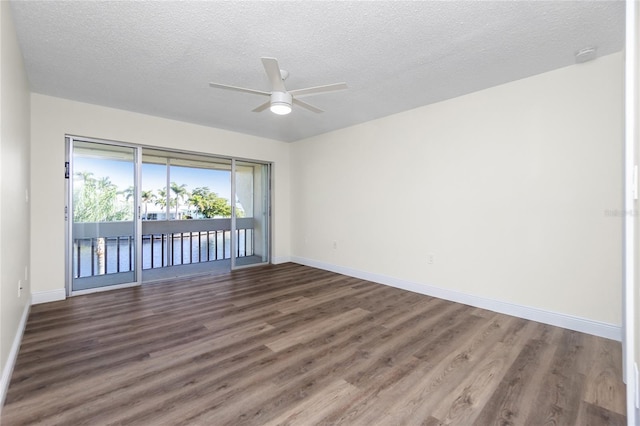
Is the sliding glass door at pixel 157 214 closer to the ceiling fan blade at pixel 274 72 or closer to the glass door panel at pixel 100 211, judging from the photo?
the glass door panel at pixel 100 211

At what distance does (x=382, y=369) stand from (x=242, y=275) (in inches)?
131

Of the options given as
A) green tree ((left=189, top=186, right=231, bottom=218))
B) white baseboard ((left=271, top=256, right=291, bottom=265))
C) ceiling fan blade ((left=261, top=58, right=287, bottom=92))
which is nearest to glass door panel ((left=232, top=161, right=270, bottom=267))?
white baseboard ((left=271, top=256, right=291, bottom=265))

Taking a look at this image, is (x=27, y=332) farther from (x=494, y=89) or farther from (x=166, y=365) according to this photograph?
(x=494, y=89)

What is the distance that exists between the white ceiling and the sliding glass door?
1.07 m

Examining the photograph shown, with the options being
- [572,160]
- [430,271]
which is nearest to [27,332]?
[430,271]

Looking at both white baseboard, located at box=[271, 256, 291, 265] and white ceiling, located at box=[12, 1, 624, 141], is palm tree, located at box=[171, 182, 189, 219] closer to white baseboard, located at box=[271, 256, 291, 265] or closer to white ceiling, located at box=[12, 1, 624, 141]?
white baseboard, located at box=[271, 256, 291, 265]

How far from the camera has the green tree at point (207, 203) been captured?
239 inches

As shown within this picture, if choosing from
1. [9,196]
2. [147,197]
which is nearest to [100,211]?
[147,197]

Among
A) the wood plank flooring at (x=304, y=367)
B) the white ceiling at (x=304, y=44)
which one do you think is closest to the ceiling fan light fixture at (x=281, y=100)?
the white ceiling at (x=304, y=44)

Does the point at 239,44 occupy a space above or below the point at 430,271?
above

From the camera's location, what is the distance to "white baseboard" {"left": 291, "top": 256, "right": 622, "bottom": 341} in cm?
260

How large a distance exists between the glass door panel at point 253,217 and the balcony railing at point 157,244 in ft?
0.07

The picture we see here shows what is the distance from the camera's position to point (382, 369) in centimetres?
209

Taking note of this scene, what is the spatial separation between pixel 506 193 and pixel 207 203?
537 centimetres
